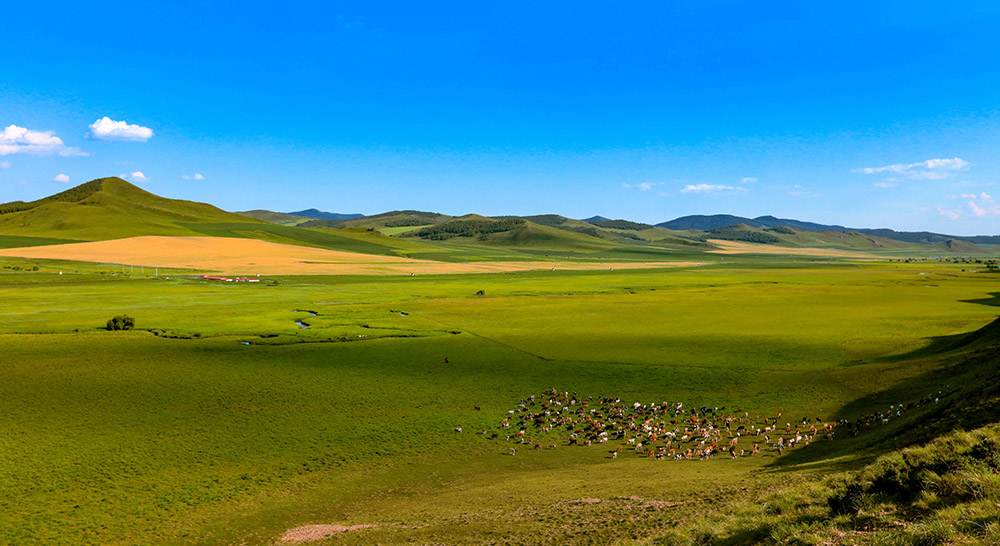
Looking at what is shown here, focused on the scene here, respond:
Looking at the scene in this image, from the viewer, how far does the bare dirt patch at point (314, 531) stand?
18203 mm

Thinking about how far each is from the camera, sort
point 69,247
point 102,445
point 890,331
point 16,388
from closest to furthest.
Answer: point 102,445
point 16,388
point 890,331
point 69,247

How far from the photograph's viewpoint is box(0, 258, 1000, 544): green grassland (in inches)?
746

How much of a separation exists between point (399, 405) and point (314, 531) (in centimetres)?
1471

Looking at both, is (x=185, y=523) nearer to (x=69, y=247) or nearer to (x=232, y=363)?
(x=232, y=363)

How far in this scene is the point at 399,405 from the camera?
3338 cm

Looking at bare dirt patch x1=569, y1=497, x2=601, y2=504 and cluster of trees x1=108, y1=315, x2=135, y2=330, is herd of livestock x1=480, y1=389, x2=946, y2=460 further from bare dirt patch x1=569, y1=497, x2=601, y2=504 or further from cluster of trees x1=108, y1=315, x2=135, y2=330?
cluster of trees x1=108, y1=315, x2=135, y2=330

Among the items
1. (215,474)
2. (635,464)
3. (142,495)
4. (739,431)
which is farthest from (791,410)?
(142,495)

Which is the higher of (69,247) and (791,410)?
(69,247)

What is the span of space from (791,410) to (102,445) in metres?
35.7

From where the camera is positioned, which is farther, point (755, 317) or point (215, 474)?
point (755, 317)

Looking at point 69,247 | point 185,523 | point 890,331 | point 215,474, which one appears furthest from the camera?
point 69,247

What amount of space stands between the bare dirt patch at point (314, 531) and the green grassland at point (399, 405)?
0.51 meters

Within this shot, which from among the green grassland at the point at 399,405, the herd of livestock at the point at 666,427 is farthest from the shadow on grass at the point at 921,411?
the herd of livestock at the point at 666,427

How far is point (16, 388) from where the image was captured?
34.6 meters
